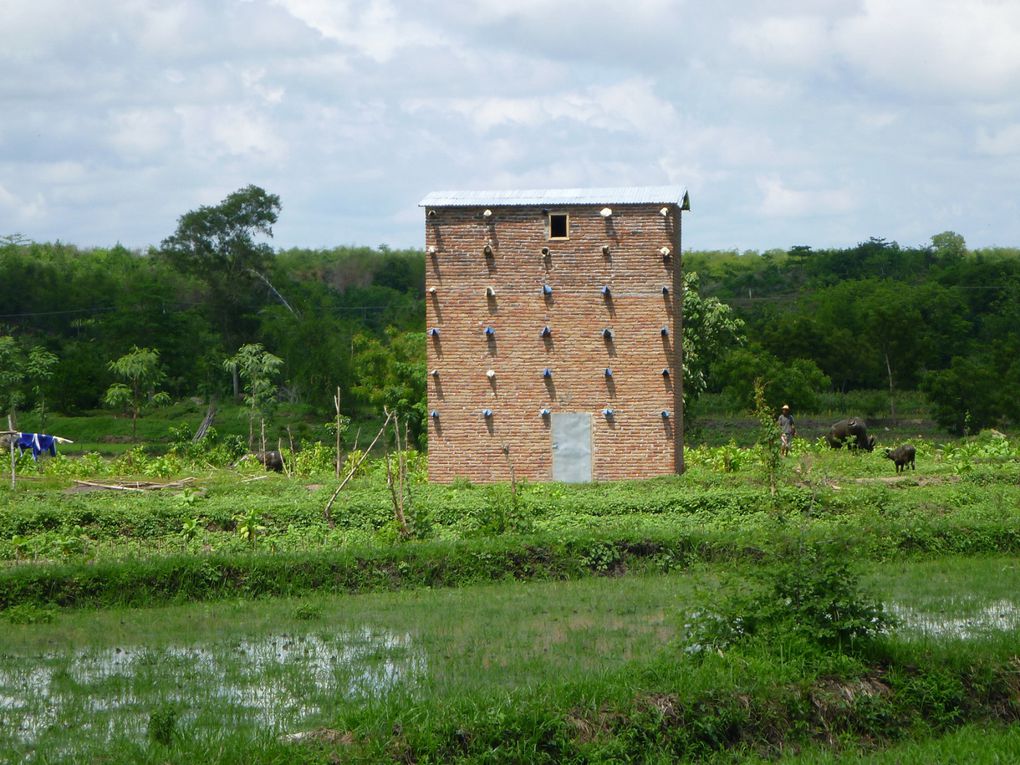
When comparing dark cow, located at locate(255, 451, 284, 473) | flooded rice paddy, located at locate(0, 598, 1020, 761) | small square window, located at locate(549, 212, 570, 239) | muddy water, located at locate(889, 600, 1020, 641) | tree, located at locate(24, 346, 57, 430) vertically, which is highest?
small square window, located at locate(549, 212, 570, 239)

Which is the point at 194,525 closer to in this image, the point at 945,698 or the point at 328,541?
the point at 328,541

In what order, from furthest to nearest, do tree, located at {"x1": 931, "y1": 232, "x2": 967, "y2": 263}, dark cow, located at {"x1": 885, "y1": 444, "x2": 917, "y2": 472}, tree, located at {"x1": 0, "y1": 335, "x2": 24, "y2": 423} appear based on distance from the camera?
tree, located at {"x1": 931, "y1": 232, "x2": 967, "y2": 263} < tree, located at {"x1": 0, "y1": 335, "x2": 24, "y2": 423} < dark cow, located at {"x1": 885, "y1": 444, "x2": 917, "y2": 472}

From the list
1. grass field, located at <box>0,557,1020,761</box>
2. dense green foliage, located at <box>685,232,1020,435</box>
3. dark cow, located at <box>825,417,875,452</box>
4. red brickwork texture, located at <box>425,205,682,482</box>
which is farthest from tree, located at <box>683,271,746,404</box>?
grass field, located at <box>0,557,1020,761</box>

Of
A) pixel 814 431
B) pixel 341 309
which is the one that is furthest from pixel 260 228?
pixel 814 431

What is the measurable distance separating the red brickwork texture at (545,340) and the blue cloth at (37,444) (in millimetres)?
10943

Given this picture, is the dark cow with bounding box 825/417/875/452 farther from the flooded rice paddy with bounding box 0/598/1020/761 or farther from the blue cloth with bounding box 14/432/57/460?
the blue cloth with bounding box 14/432/57/460

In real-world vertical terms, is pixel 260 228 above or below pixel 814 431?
above

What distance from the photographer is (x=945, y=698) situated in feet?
31.8

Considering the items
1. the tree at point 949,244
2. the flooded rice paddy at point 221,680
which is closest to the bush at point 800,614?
the flooded rice paddy at point 221,680

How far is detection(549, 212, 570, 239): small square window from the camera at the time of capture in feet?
79.2

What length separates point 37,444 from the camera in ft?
98.0

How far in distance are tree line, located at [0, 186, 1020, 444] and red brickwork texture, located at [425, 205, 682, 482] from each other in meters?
11.1

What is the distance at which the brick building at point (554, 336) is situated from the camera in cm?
2403

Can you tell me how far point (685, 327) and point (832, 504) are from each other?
13.1 m
